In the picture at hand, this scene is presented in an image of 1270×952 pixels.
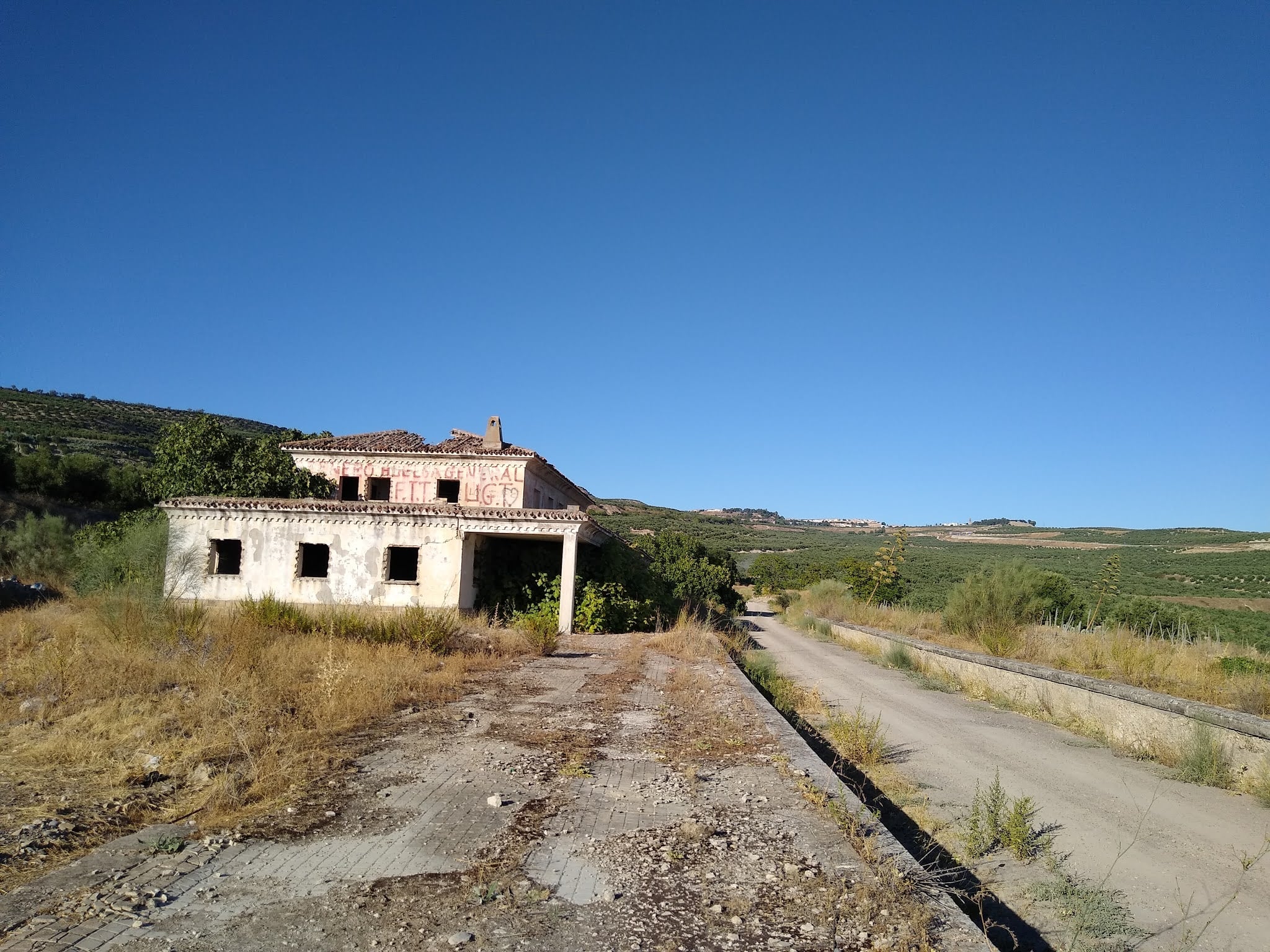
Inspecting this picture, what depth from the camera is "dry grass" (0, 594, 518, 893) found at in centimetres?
520

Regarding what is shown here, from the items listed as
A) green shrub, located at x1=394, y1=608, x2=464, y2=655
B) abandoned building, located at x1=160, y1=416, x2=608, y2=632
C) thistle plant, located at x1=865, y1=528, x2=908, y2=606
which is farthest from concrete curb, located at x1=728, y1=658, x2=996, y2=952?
thistle plant, located at x1=865, y1=528, x2=908, y2=606

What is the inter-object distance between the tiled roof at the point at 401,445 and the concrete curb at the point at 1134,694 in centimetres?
1558

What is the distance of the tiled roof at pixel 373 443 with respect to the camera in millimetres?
26844

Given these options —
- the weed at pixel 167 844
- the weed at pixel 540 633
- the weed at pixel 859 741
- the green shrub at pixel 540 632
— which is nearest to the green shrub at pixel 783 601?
the green shrub at pixel 540 632

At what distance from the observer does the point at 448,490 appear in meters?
26.9

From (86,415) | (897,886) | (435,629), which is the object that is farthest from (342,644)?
(86,415)

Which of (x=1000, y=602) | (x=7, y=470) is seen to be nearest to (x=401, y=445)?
(x=1000, y=602)

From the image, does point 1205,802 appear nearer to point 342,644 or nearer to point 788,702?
point 788,702

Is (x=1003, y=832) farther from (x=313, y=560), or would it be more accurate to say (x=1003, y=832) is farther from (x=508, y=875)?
(x=313, y=560)

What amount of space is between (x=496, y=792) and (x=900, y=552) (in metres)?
31.2

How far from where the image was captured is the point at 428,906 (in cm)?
363

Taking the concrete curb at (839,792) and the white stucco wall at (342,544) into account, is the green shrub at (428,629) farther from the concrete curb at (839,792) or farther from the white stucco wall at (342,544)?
the white stucco wall at (342,544)

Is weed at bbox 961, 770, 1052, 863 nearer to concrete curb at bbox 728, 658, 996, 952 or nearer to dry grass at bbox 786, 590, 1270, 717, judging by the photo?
concrete curb at bbox 728, 658, 996, 952

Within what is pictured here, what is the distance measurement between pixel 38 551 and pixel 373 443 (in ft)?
36.4
